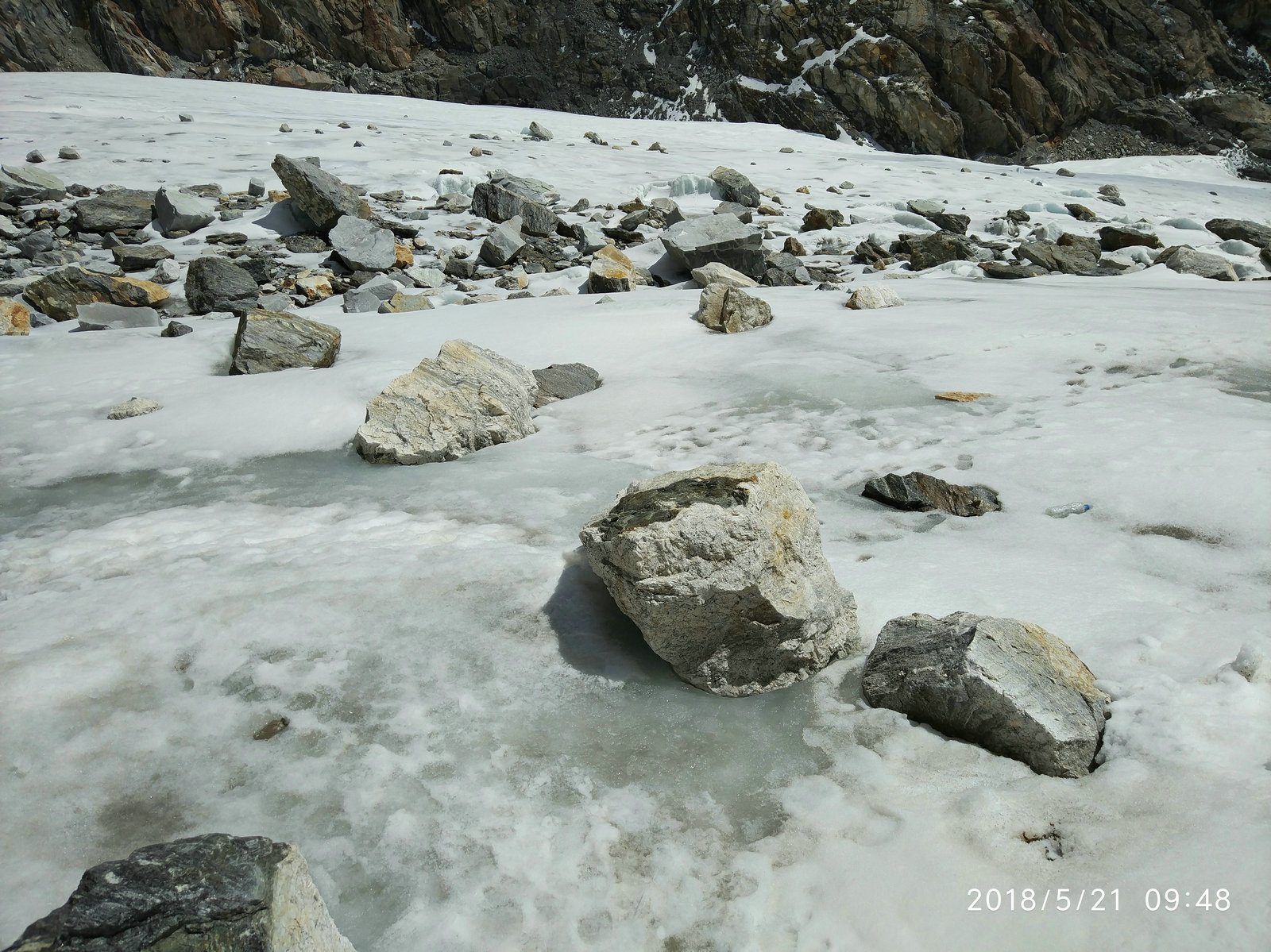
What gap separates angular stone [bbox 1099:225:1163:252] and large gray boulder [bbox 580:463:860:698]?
8.68 metres

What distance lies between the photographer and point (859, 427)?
3312mm

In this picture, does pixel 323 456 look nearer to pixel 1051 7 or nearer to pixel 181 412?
pixel 181 412

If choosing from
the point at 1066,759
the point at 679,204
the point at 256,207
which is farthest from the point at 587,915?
the point at 679,204

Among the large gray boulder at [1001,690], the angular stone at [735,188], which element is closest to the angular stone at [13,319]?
the large gray boulder at [1001,690]

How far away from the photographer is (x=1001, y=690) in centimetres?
150

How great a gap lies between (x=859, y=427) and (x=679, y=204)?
26.1 feet

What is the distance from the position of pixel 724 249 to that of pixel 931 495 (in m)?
4.88

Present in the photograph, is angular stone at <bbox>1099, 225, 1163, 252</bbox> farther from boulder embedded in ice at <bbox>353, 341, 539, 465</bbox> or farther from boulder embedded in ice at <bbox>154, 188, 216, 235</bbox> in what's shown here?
boulder embedded in ice at <bbox>154, 188, 216, 235</bbox>


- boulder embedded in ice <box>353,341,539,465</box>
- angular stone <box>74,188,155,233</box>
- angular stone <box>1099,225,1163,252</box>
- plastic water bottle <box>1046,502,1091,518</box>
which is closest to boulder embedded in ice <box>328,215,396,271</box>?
angular stone <box>74,188,155,233</box>

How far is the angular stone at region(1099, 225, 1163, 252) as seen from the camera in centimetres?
852

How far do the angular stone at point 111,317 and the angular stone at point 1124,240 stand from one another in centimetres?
961

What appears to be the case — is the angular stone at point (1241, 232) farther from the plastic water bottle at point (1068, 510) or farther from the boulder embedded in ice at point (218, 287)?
the boulder embedded in ice at point (218, 287)

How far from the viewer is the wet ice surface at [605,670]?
1286mm

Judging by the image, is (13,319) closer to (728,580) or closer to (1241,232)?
(728,580)
